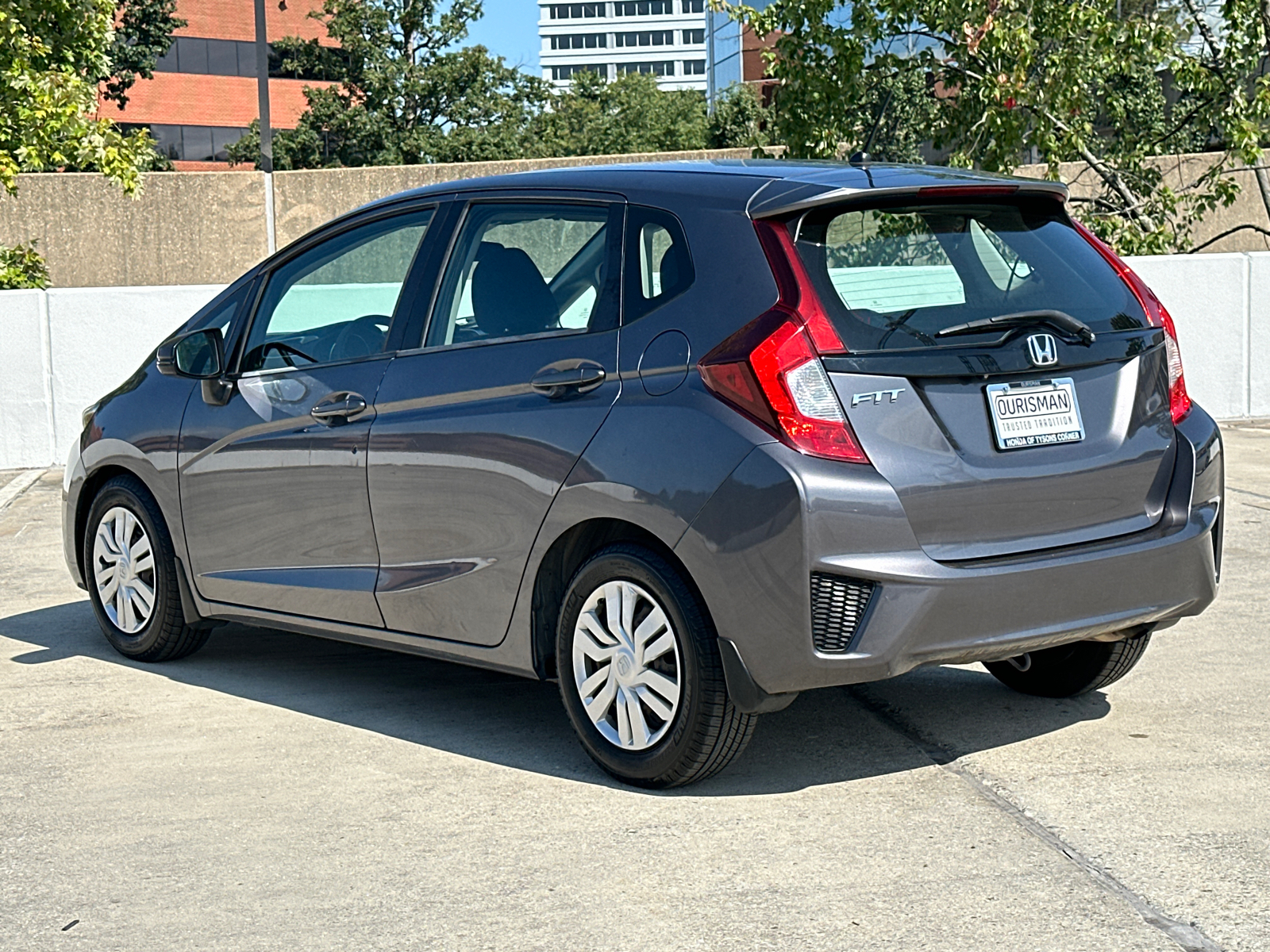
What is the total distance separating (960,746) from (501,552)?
146cm

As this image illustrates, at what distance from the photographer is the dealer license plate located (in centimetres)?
434

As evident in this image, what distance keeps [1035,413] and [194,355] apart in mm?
3148

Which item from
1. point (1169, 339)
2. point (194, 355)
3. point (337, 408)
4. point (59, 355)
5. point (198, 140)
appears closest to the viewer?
point (1169, 339)

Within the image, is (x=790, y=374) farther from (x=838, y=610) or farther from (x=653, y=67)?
(x=653, y=67)

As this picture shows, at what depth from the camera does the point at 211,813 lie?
4523 mm

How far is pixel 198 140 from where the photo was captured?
240ft

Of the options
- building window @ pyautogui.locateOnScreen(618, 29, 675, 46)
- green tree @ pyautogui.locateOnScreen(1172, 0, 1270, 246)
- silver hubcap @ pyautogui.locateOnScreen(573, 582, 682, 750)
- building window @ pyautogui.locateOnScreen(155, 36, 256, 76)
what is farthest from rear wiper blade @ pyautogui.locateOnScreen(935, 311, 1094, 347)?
building window @ pyautogui.locateOnScreen(618, 29, 675, 46)

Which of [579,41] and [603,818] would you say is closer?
[603,818]

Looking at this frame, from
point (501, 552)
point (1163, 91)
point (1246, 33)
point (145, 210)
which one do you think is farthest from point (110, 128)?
point (1163, 91)

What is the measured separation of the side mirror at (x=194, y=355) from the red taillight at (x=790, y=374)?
2.38 metres

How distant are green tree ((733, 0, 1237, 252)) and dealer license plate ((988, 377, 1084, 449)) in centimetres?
1190

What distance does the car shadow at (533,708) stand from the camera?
192 inches

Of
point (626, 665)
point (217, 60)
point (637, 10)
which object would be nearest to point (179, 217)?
point (626, 665)

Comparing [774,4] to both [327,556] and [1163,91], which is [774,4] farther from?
[1163,91]
